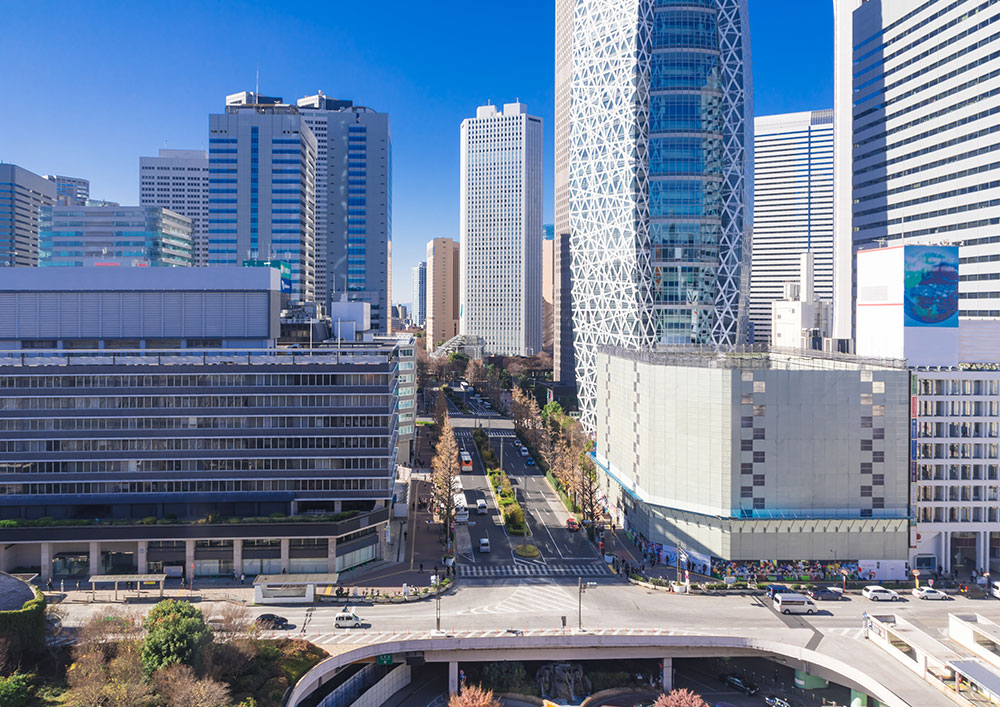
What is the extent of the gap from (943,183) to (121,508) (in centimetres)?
13681

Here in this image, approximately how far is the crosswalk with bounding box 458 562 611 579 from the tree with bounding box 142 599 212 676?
31.1 metres

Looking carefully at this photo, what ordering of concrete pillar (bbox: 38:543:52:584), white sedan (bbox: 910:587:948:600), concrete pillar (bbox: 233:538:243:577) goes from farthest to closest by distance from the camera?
1. concrete pillar (bbox: 233:538:243:577)
2. concrete pillar (bbox: 38:543:52:584)
3. white sedan (bbox: 910:587:948:600)

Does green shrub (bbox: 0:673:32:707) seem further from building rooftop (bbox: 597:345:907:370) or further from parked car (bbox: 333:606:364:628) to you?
building rooftop (bbox: 597:345:907:370)

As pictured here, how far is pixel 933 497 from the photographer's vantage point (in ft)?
256

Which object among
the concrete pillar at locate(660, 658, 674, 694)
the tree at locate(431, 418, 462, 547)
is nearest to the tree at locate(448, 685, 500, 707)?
the concrete pillar at locate(660, 658, 674, 694)

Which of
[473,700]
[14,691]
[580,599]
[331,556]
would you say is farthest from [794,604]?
[14,691]

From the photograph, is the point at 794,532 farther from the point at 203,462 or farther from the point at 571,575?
the point at 203,462

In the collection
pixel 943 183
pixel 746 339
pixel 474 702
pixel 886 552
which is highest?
pixel 943 183

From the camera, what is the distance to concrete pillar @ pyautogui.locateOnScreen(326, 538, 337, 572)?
75.9 m

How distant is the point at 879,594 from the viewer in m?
70.3

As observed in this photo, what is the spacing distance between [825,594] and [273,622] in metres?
49.9

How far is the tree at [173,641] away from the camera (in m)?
49.6

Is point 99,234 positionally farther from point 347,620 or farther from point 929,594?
point 929,594

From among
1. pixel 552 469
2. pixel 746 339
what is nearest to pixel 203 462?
pixel 552 469
